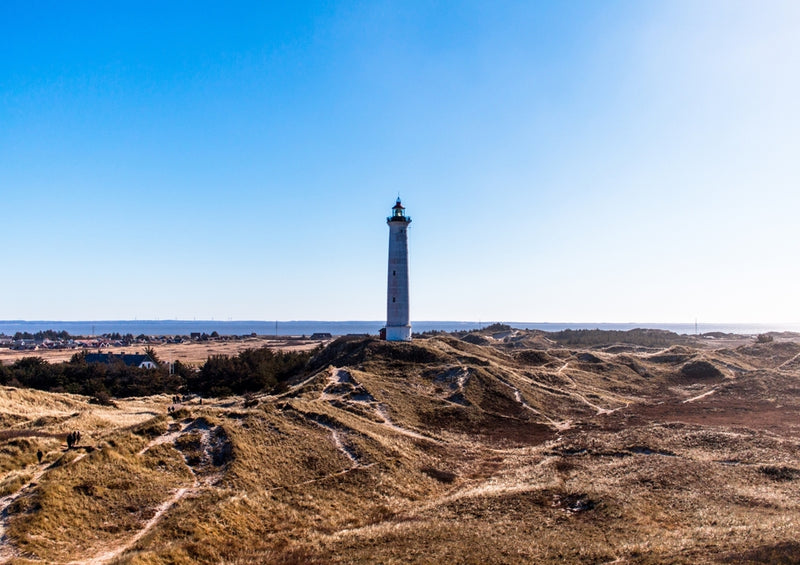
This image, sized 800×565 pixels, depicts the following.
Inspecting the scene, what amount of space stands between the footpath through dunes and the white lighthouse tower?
13.5m

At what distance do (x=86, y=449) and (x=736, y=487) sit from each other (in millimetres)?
27946

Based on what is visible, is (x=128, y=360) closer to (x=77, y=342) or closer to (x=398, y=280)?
(x=398, y=280)

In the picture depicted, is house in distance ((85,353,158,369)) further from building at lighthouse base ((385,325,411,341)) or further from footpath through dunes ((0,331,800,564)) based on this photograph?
building at lighthouse base ((385,325,411,341))

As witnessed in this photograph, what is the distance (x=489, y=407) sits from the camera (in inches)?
1518

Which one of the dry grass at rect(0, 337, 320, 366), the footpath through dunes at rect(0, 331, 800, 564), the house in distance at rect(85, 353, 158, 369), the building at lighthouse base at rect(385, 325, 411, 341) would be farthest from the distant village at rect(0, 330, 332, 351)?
the footpath through dunes at rect(0, 331, 800, 564)

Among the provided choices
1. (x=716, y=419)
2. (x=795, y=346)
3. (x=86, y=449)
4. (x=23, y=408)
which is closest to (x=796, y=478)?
(x=716, y=419)

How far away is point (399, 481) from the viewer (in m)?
23.5

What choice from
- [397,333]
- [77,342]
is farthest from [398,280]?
[77,342]

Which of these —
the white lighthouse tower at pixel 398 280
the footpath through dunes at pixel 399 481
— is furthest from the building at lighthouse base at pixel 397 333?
the footpath through dunes at pixel 399 481

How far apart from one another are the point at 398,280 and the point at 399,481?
31748 millimetres

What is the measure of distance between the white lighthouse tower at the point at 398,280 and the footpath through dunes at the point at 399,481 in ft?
44.1

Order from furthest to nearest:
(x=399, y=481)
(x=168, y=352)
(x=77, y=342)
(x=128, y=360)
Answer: (x=77, y=342)
(x=168, y=352)
(x=128, y=360)
(x=399, y=481)

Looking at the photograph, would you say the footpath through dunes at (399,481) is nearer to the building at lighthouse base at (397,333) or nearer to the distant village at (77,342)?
the building at lighthouse base at (397,333)

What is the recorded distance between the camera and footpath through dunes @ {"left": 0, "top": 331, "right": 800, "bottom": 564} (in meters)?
15.6
